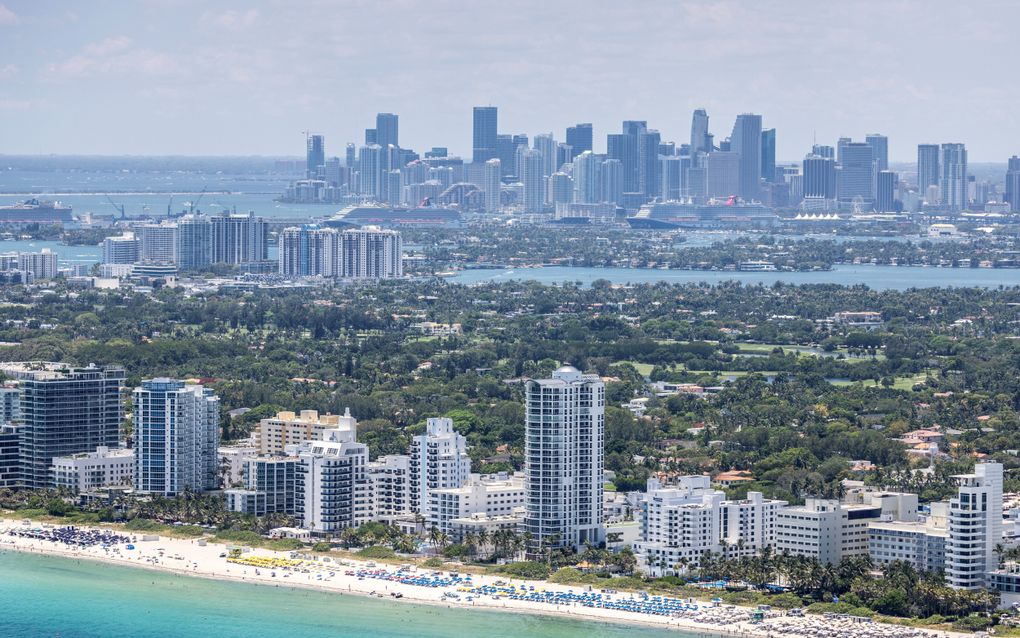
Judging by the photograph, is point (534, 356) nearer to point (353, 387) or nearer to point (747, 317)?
point (353, 387)

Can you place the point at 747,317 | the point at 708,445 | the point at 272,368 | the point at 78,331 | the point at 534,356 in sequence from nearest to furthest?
the point at 708,445, the point at 272,368, the point at 534,356, the point at 78,331, the point at 747,317

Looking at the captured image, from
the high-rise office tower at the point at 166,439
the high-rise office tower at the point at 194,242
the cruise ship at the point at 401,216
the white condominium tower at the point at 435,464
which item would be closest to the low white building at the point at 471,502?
the white condominium tower at the point at 435,464

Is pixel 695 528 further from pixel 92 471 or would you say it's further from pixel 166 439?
pixel 92 471

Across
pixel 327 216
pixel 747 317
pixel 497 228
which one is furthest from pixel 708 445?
pixel 327 216

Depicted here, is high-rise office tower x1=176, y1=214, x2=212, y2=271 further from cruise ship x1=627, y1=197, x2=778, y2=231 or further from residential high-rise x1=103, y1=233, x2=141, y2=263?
cruise ship x1=627, y1=197, x2=778, y2=231

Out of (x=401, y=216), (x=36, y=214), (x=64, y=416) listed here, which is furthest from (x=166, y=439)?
(x=401, y=216)

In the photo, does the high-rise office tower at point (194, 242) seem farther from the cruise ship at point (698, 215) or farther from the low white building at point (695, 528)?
the low white building at point (695, 528)
